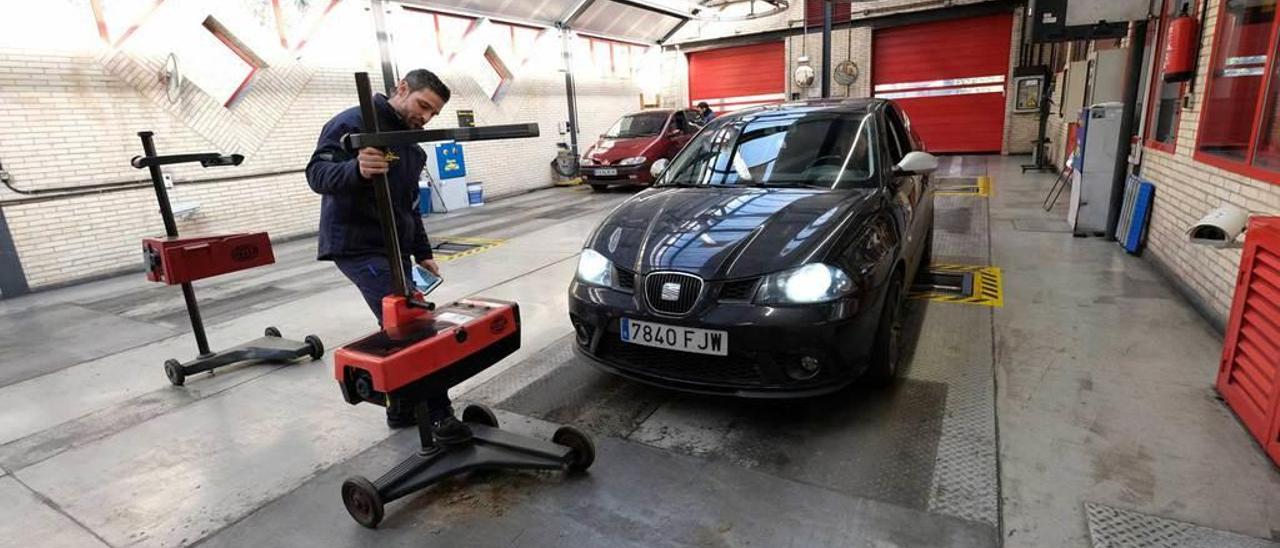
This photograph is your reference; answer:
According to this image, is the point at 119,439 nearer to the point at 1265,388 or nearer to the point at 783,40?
the point at 1265,388

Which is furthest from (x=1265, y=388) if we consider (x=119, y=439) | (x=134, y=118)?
(x=134, y=118)

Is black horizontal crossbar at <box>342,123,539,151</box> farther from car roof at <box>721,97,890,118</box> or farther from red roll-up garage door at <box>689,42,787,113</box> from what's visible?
red roll-up garage door at <box>689,42,787,113</box>

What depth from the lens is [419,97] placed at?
7.70ft

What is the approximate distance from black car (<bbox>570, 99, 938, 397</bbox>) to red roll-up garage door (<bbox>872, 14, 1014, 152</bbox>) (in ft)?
41.8

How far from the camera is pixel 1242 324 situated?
249cm

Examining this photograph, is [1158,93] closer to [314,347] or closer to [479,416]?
[479,416]

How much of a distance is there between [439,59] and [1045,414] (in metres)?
10.1

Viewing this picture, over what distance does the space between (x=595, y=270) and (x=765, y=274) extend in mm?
802

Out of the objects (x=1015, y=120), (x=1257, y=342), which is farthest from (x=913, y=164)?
(x=1015, y=120)

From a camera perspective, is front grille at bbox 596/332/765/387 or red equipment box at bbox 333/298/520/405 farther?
front grille at bbox 596/332/765/387

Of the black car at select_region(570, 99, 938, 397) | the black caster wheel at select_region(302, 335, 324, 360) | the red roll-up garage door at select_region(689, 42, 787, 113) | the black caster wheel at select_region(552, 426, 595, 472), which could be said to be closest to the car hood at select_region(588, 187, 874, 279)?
the black car at select_region(570, 99, 938, 397)

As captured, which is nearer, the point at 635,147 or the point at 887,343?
the point at 887,343

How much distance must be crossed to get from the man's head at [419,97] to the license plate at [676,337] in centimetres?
113

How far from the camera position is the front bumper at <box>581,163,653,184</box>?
34.9 ft
